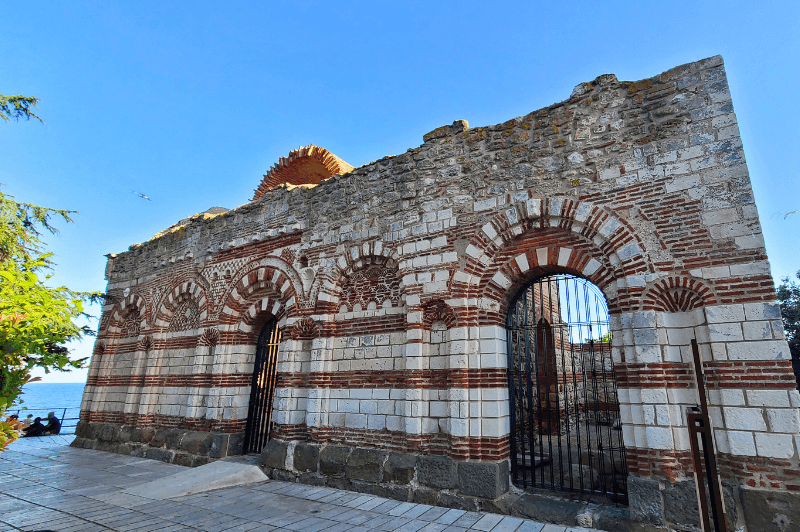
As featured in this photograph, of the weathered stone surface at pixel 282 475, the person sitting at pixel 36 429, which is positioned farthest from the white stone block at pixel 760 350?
the person sitting at pixel 36 429

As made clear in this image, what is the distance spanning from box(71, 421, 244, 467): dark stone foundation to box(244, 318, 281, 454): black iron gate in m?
0.27

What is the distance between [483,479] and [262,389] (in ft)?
17.3

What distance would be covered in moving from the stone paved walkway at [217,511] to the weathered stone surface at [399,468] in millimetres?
315

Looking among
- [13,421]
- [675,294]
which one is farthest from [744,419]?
[13,421]

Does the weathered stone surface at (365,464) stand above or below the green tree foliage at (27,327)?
below

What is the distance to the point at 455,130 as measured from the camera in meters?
7.14

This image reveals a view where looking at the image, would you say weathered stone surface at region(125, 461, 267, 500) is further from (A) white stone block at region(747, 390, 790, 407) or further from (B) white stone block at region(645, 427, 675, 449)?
(A) white stone block at region(747, 390, 790, 407)

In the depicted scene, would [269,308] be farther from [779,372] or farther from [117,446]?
[779,372]

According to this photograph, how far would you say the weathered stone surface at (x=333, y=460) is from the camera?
6703 mm

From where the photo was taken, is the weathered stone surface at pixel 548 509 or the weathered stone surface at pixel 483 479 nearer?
the weathered stone surface at pixel 548 509

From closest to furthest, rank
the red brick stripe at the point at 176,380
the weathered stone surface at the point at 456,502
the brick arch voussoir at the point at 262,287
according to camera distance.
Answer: the weathered stone surface at the point at 456,502 → the brick arch voussoir at the point at 262,287 → the red brick stripe at the point at 176,380

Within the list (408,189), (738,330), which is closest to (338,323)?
(408,189)

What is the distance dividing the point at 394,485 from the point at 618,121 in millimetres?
6027

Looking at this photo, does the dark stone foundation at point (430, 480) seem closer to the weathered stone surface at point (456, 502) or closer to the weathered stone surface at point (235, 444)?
the weathered stone surface at point (456, 502)
